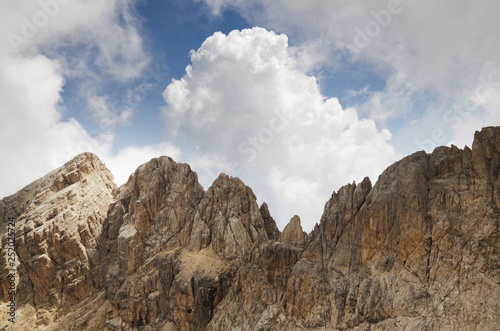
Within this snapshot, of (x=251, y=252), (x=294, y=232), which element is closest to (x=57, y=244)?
(x=251, y=252)

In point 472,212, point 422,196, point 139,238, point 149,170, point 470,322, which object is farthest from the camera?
point 149,170

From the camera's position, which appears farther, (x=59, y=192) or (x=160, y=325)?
(x=59, y=192)

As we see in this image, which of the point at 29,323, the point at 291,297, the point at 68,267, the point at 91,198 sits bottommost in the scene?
the point at 29,323

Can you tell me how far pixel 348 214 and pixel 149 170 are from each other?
→ 52551mm

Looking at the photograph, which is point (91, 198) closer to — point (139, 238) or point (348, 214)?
point (139, 238)

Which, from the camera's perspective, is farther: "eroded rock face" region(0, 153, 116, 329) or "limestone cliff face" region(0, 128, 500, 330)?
"eroded rock face" region(0, 153, 116, 329)

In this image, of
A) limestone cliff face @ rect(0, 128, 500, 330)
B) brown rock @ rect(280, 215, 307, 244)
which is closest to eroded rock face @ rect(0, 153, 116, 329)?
limestone cliff face @ rect(0, 128, 500, 330)

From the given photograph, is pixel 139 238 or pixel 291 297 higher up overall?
pixel 139 238

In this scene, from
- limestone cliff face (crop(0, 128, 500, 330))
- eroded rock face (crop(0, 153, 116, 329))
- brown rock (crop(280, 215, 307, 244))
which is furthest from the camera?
eroded rock face (crop(0, 153, 116, 329))

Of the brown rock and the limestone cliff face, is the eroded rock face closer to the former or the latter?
the limestone cliff face

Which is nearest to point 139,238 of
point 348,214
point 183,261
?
point 183,261

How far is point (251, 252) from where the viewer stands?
254ft

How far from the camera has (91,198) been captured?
105 meters

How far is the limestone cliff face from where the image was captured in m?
56.4
